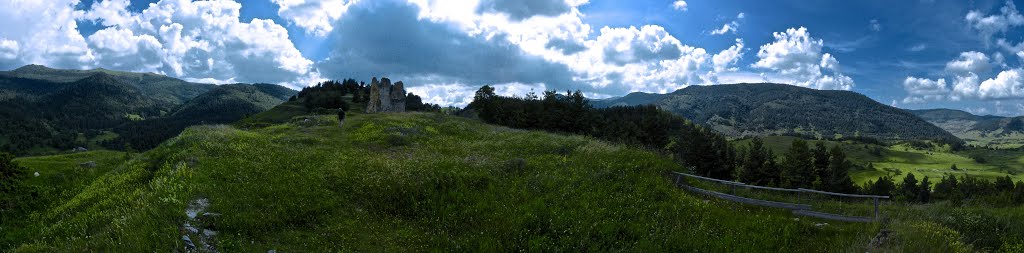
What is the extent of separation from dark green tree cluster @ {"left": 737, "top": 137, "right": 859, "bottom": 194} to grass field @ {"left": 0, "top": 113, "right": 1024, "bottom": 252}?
46688mm

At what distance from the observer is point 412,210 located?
1728 centimetres

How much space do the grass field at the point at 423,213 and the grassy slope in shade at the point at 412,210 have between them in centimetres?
6

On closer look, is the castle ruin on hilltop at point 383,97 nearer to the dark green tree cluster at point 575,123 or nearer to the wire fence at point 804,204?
the dark green tree cluster at point 575,123

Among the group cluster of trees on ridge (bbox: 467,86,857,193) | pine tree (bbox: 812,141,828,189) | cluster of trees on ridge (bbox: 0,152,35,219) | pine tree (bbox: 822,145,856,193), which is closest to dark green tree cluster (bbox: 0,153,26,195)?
cluster of trees on ridge (bbox: 0,152,35,219)

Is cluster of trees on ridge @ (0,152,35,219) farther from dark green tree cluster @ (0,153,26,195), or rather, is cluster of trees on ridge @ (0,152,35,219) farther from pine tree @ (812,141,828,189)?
pine tree @ (812,141,828,189)

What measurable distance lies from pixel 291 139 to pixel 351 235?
71.2ft

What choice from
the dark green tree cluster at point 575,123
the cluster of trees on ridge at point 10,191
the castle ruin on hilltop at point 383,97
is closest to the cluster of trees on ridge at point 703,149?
the dark green tree cluster at point 575,123

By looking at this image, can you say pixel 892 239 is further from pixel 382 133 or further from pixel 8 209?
pixel 382 133

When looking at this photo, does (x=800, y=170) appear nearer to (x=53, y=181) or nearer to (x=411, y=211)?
(x=411, y=211)

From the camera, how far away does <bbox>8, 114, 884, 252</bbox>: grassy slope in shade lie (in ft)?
44.0

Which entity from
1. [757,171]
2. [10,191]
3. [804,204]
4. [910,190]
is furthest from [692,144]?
[10,191]

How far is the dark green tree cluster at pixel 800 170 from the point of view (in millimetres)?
62031

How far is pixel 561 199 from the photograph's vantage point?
57.2ft

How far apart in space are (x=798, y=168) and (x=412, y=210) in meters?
60.9
